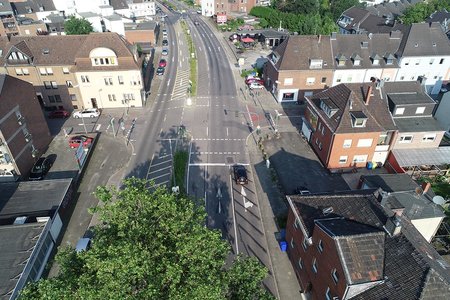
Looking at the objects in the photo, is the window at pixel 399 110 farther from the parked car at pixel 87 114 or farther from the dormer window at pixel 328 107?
the parked car at pixel 87 114

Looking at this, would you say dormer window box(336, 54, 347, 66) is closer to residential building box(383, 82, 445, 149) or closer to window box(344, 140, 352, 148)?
residential building box(383, 82, 445, 149)

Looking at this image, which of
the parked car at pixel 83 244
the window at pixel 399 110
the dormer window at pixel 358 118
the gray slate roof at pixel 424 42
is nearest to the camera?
the parked car at pixel 83 244

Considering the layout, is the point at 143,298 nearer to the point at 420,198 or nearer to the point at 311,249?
the point at 311,249

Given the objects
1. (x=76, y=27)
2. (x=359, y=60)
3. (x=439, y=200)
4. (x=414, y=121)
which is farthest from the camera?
(x=76, y=27)

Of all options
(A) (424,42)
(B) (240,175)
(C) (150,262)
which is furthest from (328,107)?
(A) (424,42)

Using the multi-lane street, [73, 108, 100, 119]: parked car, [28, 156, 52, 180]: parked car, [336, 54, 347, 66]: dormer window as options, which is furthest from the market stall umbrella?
[28, 156, 52, 180]: parked car

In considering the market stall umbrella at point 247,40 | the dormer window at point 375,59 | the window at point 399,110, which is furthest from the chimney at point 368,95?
the market stall umbrella at point 247,40

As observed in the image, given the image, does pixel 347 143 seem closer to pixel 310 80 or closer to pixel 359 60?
pixel 310 80
